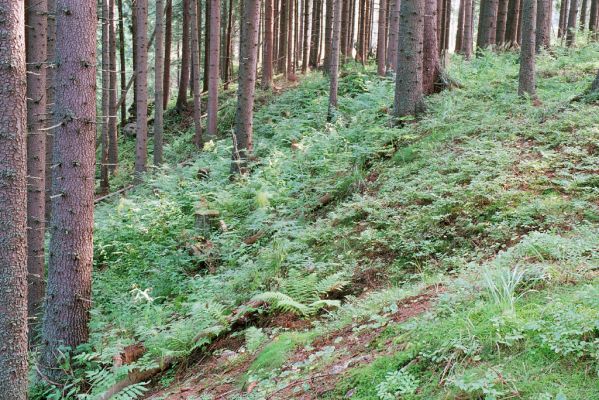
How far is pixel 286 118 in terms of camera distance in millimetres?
18734

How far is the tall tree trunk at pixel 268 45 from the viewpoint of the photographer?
866 inches

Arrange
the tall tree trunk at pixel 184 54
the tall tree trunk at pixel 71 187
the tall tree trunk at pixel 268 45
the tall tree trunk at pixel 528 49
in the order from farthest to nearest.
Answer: the tall tree trunk at pixel 184 54, the tall tree trunk at pixel 268 45, the tall tree trunk at pixel 528 49, the tall tree trunk at pixel 71 187

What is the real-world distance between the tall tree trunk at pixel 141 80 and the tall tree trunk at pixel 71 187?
934 cm

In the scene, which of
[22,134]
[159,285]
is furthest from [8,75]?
[159,285]

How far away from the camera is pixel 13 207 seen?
5184 mm

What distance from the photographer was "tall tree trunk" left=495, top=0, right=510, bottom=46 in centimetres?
2034

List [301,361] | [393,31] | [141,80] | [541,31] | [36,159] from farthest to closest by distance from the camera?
[541,31] → [393,31] → [141,80] → [36,159] → [301,361]

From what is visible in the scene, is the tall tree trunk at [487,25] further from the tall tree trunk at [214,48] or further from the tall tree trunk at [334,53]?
the tall tree trunk at [214,48]

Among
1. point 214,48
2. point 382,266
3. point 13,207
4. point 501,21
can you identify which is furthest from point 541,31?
point 13,207

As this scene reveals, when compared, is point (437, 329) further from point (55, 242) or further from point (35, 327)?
point (35, 327)

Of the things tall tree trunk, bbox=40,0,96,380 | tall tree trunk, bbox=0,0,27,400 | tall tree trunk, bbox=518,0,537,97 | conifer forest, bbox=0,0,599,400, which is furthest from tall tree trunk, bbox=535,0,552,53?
tall tree trunk, bbox=0,0,27,400

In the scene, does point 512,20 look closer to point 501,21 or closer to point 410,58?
point 501,21

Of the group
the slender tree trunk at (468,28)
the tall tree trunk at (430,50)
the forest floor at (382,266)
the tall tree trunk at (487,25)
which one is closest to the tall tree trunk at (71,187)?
the forest floor at (382,266)

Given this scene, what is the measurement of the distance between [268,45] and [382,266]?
17.5 meters
